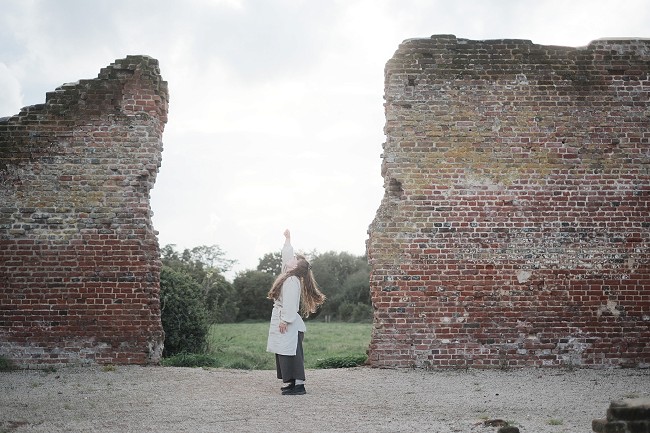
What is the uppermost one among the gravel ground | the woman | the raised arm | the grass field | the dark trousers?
the raised arm

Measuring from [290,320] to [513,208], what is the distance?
3900 millimetres

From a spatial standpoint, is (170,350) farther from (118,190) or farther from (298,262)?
(298,262)

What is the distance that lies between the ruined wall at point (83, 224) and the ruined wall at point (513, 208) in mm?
3437

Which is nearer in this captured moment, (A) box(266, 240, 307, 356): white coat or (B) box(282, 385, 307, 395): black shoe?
(B) box(282, 385, 307, 395): black shoe

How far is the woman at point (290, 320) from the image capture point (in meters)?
7.69

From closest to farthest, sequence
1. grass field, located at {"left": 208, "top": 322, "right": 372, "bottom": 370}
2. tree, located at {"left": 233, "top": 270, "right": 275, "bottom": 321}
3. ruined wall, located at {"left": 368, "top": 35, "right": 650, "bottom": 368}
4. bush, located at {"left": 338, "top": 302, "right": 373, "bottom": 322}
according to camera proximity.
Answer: ruined wall, located at {"left": 368, "top": 35, "right": 650, "bottom": 368} < grass field, located at {"left": 208, "top": 322, "right": 372, "bottom": 370} < bush, located at {"left": 338, "top": 302, "right": 373, "bottom": 322} < tree, located at {"left": 233, "top": 270, "right": 275, "bottom": 321}

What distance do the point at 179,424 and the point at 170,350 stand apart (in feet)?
20.3

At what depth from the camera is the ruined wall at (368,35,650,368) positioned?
9.34 m

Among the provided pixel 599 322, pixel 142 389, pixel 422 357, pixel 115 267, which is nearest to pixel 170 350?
pixel 115 267

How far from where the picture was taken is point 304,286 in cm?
804

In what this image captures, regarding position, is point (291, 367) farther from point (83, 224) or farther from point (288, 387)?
point (83, 224)

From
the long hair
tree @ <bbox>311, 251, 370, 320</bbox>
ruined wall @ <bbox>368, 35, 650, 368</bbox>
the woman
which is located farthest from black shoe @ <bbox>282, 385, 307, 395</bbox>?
tree @ <bbox>311, 251, 370, 320</bbox>

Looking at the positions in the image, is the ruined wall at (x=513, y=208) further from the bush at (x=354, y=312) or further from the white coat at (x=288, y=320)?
the bush at (x=354, y=312)

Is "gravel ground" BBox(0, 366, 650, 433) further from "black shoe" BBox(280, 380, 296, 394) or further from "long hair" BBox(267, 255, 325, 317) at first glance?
"long hair" BBox(267, 255, 325, 317)
